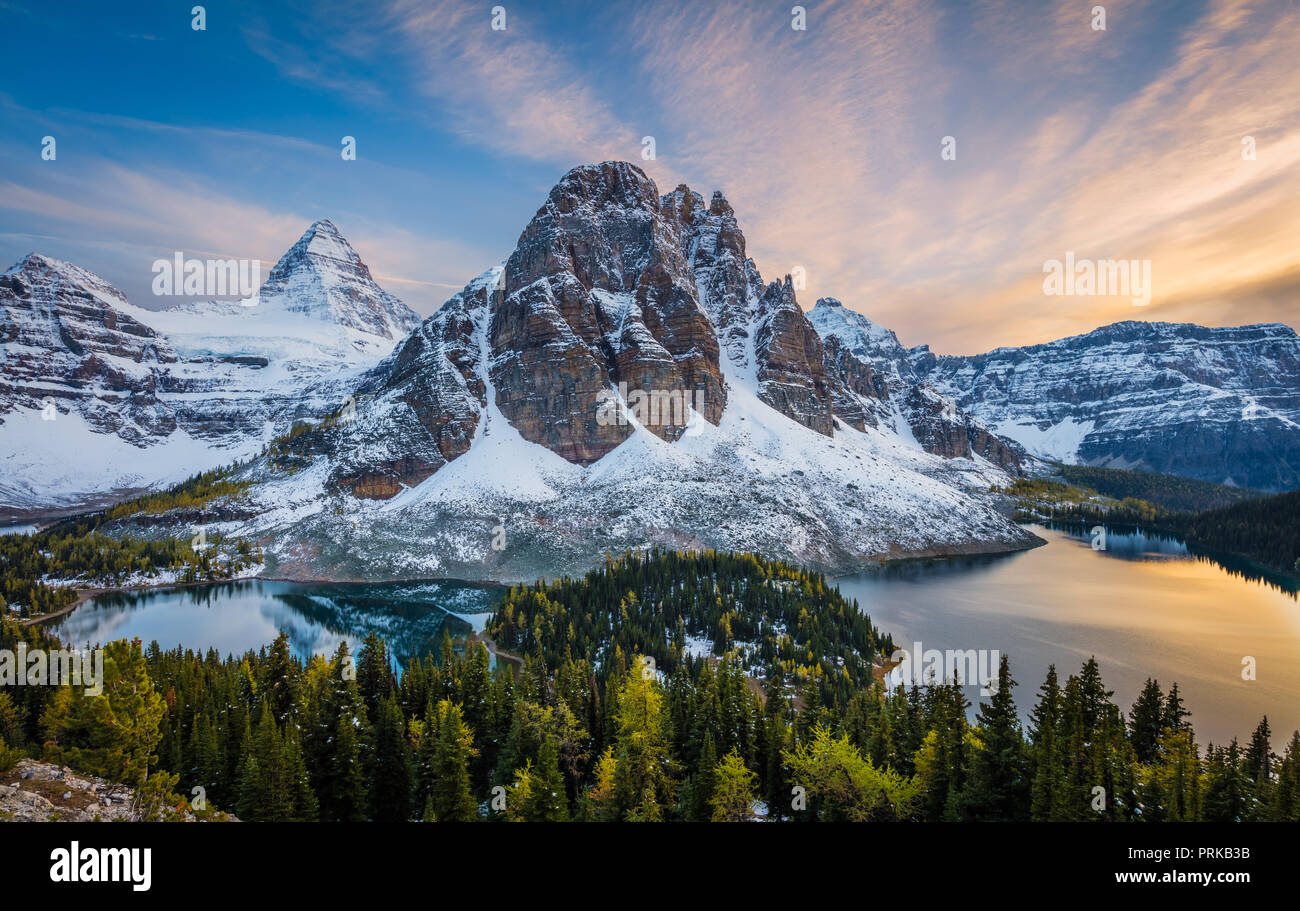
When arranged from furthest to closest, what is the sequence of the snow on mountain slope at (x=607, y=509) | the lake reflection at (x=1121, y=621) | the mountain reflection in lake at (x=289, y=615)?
1. the snow on mountain slope at (x=607, y=509)
2. the mountain reflection in lake at (x=289, y=615)
3. the lake reflection at (x=1121, y=621)

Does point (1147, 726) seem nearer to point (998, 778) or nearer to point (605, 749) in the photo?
point (998, 778)

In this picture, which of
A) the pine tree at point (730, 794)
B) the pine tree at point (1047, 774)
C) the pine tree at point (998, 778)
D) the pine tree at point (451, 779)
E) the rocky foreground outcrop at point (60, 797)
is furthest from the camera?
the pine tree at point (451, 779)

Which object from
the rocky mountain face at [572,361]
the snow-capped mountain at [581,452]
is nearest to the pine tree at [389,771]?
the snow-capped mountain at [581,452]

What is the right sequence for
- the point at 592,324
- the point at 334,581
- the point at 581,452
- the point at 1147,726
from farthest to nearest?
the point at 592,324, the point at 581,452, the point at 334,581, the point at 1147,726

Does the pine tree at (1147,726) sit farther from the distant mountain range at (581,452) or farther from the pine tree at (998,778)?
the distant mountain range at (581,452)

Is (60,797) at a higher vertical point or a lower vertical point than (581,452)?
lower

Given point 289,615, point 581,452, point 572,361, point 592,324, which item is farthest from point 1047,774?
point 592,324

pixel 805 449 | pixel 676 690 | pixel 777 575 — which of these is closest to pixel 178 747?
pixel 676 690
